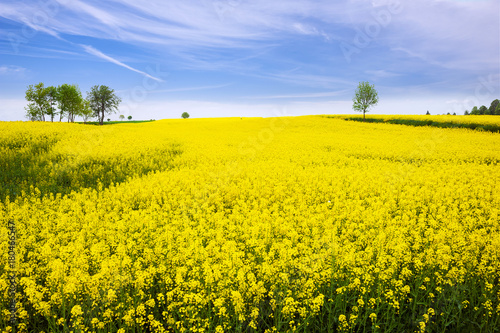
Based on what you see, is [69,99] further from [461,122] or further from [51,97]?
[461,122]

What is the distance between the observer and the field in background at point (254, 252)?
4473 millimetres

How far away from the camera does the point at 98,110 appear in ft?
205

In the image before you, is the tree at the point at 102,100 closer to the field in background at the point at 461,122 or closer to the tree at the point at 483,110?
the field in background at the point at 461,122

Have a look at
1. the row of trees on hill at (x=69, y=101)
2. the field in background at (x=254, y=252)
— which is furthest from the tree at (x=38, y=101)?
the field in background at (x=254, y=252)

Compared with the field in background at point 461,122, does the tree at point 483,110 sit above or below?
above

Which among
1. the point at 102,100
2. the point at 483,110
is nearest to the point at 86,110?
the point at 102,100

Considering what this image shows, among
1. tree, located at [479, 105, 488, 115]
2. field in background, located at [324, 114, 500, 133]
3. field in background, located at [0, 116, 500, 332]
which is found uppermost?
tree, located at [479, 105, 488, 115]

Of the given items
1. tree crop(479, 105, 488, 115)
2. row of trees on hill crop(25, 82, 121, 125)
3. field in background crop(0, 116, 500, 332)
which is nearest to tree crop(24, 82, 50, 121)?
row of trees on hill crop(25, 82, 121, 125)

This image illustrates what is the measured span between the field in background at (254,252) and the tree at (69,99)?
58165mm

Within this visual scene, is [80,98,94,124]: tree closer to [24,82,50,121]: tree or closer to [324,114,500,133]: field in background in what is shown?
[24,82,50,121]: tree

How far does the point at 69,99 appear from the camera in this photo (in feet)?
205

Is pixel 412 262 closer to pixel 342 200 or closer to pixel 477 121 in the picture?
pixel 342 200

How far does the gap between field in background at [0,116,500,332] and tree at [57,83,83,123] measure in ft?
191

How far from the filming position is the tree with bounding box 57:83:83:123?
62.0 meters
